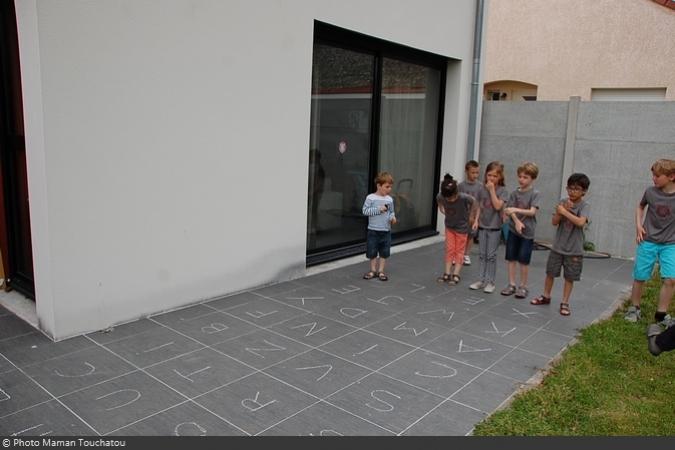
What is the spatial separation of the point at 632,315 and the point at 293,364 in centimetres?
356

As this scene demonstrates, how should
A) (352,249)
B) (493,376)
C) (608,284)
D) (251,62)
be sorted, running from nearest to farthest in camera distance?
(493,376) < (251,62) < (608,284) < (352,249)

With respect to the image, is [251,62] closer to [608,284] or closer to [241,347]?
[241,347]

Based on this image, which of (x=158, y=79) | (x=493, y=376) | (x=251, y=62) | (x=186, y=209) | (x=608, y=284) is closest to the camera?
(x=493, y=376)

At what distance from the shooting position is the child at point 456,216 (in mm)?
6297

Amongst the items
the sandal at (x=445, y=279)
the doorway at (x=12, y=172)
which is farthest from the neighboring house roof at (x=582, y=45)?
the doorway at (x=12, y=172)

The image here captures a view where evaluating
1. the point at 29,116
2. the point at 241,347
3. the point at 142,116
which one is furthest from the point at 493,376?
the point at 29,116

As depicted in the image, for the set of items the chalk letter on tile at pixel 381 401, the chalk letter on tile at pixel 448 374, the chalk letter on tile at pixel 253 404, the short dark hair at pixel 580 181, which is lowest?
the chalk letter on tile at pixel 448 374

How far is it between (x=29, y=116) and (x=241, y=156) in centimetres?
198

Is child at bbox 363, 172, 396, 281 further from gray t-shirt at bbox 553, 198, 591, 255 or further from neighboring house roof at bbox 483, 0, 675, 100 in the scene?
neighboring house roof at bbox 483, 0, 675, 100

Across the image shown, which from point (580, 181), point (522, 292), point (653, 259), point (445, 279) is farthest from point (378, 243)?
point (653, 259)

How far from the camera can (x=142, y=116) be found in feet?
15.6

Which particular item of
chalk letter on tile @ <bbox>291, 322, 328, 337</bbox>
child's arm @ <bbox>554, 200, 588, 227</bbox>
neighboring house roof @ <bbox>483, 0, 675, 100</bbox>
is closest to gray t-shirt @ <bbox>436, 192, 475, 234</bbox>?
child's arm @ <bbox>554, 200, 588, 227</bbox>

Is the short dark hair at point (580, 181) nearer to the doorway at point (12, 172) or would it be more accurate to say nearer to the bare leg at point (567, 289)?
the bare leg at point (567, 289)

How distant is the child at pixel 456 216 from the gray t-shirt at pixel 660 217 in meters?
1.73
